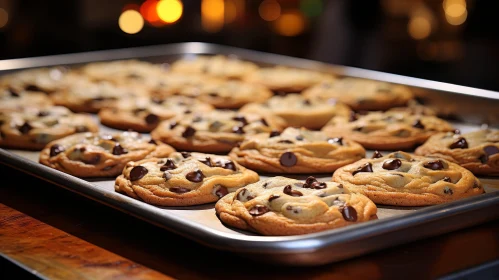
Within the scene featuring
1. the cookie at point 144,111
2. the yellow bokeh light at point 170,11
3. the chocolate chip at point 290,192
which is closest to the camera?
the chocolate chip at point 290,192

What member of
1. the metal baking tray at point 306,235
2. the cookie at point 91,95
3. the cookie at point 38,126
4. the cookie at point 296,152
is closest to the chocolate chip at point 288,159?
the cookie at point 296,152

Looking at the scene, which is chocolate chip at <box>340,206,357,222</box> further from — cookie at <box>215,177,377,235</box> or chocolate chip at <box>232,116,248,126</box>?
chocolate chip at <box>232,116,248,126</box>

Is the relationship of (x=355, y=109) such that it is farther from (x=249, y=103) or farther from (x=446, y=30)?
(x=446, y=30)

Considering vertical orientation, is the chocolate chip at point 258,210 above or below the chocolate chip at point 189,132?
above

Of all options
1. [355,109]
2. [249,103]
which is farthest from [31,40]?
[355,109]

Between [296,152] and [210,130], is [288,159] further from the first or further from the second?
[210,130]

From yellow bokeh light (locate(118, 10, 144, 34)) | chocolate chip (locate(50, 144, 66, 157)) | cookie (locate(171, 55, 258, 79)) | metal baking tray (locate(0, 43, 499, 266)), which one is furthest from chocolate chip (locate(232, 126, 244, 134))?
yellow bokeh light (locate(118, 10, 144, 34))

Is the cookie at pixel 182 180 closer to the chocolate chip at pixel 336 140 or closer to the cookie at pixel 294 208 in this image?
the cookie at pixel 294 208
